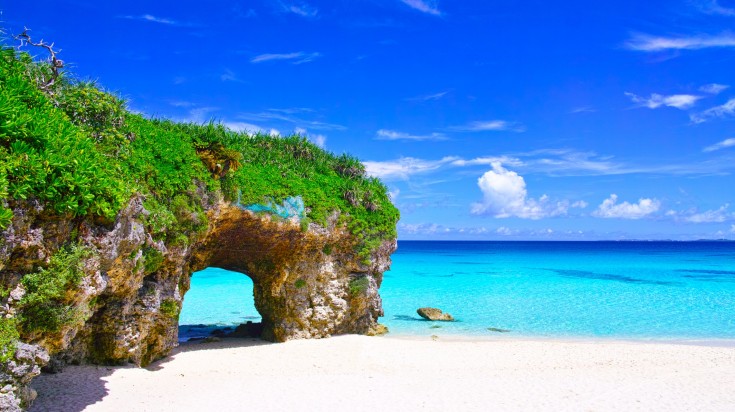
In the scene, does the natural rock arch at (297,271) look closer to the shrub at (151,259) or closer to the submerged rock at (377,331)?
the submerged rock at (377,331)

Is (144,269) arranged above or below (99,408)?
above

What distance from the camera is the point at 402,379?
42.4 ft

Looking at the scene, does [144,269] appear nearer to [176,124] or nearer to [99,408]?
[99,408]

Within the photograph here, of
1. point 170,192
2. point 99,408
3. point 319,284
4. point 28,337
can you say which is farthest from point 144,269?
point 319,284

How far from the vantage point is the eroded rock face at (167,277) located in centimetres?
732

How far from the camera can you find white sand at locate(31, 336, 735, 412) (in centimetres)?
1053

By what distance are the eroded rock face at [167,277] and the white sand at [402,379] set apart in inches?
28.7

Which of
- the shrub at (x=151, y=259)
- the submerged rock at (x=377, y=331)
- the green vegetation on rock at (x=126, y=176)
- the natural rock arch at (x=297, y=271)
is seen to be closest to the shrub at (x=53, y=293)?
the green vegetation on rock at (x=126, y=176)

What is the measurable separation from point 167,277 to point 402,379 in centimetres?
687

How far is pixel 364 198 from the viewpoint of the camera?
62.2ft

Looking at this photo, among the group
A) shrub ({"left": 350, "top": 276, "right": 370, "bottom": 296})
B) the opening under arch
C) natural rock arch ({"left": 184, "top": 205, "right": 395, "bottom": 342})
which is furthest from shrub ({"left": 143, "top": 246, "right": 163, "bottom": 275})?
shrub ({"left": 350, "top": 276, "right": 370, "bottom": 296})

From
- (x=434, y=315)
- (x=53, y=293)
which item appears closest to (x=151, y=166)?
(x=53, y=293)

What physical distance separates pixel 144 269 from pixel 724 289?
4077cm

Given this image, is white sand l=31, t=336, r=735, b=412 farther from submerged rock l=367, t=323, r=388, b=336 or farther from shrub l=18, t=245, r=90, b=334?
shrub l=18, t=245, r=90, b=334
